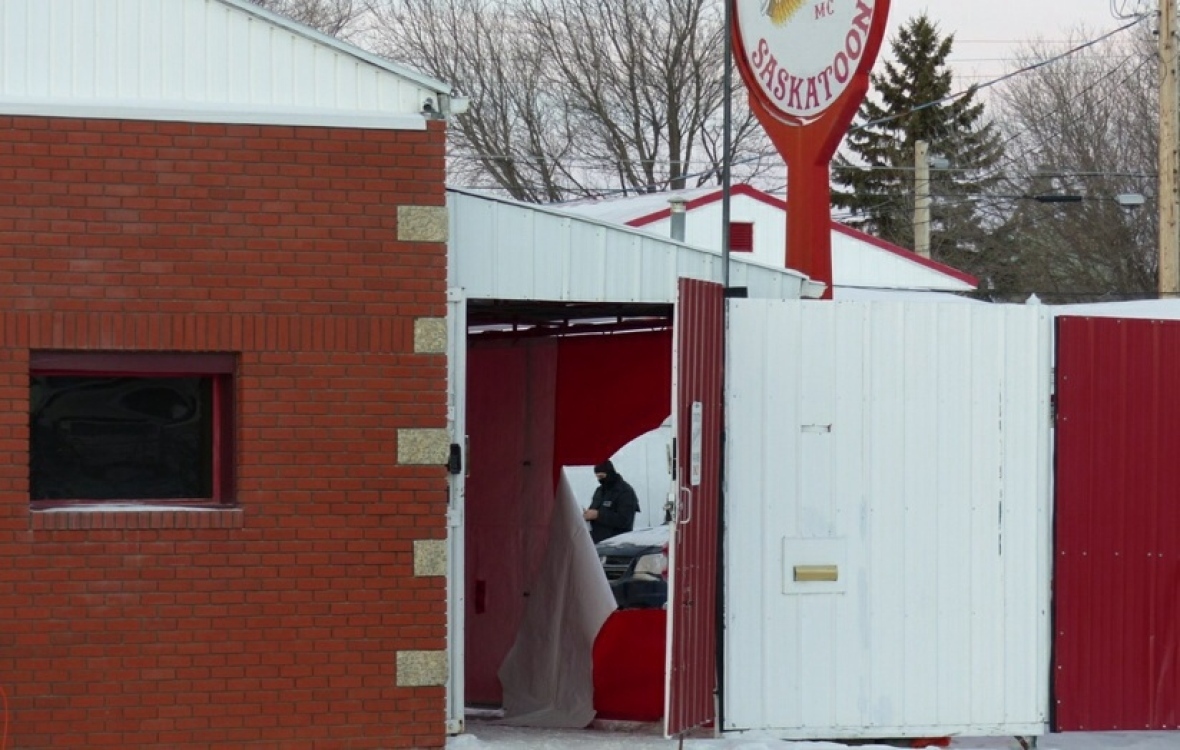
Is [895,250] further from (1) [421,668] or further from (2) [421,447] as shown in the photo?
(1) [421,668]

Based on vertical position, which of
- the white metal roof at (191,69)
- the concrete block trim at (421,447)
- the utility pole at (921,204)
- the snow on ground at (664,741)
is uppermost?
the utility pole at (921,204)

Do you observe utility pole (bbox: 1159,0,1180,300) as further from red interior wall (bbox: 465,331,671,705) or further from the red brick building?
the red brick building

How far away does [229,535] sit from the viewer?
8.48 metres

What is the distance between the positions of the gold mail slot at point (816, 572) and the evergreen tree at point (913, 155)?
131 ft

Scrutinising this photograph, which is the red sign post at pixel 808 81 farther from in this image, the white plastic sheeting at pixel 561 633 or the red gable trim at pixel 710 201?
the red gable trim at pixel 710 201

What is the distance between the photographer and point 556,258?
9.36 metres

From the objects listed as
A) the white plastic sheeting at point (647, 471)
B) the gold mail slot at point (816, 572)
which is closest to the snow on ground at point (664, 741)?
the gold mail slot at point (816, 572)

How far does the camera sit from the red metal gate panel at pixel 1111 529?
9.33m

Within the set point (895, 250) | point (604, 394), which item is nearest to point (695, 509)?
point (604, 394)

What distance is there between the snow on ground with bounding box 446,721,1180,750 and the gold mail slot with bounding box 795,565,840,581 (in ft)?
2.94

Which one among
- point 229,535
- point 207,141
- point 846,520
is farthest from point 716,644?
point 207,141

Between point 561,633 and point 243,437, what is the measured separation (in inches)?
144

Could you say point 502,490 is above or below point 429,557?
above

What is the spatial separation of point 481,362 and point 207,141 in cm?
422
